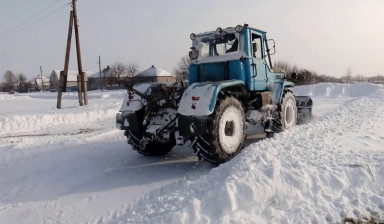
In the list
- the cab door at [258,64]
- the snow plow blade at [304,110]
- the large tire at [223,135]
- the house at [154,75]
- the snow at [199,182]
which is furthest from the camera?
the house at [154,75]

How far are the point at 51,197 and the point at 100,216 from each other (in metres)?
1.27

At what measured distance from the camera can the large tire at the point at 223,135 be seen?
586cm

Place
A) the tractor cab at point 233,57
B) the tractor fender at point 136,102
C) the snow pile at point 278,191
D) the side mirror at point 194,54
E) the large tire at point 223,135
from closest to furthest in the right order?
1. the snow pile at point 278,191
2. the large tire at point 223,135
3. the tractor fender at point 136,102
4. the tractor cab at point 233,57
5. the side mirror at point 194,54

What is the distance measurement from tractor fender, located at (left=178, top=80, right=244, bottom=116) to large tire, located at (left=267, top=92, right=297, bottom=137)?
279cm

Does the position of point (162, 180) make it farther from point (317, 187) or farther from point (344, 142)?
point (344, 142)

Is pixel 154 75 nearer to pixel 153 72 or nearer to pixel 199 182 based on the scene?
pixel 153 72

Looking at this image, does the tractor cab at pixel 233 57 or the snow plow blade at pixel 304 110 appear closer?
the tractor cab at pixel 233 57

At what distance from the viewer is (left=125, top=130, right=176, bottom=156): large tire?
7059 millimetres

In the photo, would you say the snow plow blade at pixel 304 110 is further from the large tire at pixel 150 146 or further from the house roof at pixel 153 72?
the house roof at pixel 153 72

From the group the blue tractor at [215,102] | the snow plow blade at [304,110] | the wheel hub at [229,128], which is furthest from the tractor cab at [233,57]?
the snow plow blade at [304,110]

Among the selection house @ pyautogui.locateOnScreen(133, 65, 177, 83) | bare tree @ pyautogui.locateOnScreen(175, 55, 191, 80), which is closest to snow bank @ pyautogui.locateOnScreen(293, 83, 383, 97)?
bare tree @ pyautogui.locateOnScreen(175, 55, 191, 80)

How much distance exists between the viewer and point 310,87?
1070 inches

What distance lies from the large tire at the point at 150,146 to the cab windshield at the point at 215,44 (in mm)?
2233

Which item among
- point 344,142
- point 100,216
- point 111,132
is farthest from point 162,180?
point 111,132
